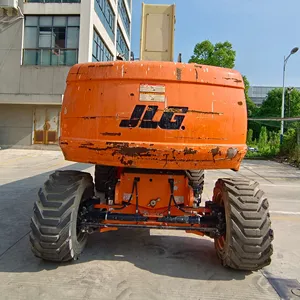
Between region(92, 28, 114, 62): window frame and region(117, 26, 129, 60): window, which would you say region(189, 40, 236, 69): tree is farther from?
region(92, 28, 114, 62): window frame

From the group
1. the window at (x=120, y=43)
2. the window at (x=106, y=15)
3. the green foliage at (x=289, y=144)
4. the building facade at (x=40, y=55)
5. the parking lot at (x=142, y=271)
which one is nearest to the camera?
the parking lot at (x=142, y=271)

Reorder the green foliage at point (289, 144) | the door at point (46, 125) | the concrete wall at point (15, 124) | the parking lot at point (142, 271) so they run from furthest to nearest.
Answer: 1. the concrete wall at point (15, 124)
2. the door at point (46, 125)
3. the green foliage at point (289, 144)
4. the parking lot at point (142, 271)

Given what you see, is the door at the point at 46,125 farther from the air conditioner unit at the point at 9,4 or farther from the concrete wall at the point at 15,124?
the air conditioner unit at the point at 9,4

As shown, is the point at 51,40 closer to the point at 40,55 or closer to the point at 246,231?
the point at 40,55

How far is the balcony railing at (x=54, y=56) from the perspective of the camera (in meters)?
21.4

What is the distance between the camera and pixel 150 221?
382 centimetres

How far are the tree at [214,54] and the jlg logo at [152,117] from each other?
105 ft

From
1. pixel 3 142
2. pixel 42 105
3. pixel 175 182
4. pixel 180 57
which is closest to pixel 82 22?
pixel 42 105

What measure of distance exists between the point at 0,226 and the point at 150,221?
112 inches

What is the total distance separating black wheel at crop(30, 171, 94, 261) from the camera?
351 cm

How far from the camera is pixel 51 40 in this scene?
2145 cm

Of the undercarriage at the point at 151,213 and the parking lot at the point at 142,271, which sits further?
the undercarriage at the point at 151,213

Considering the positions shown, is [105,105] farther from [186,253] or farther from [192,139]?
[186,253]

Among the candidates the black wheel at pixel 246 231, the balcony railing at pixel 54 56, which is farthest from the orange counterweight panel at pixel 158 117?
the balcony railing at pixel 54 56
